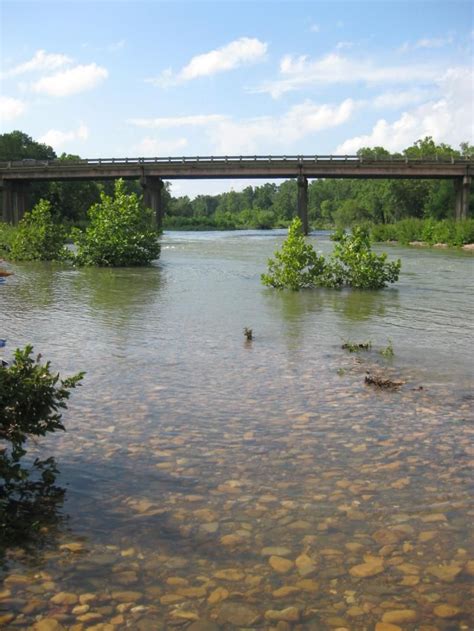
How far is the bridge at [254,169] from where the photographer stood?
236ft

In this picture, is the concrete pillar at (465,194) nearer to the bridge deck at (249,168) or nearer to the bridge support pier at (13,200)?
the bridge deck at (249,168)

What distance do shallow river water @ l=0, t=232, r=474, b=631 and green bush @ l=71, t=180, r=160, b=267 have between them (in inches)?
813

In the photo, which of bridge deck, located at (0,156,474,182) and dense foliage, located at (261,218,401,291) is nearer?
dense foliage, located at (261,218,401,291)

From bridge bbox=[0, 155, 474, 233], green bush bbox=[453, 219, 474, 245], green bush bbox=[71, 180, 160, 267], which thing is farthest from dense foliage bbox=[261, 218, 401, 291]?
bridge bbox=[0, 155, 474, 233]

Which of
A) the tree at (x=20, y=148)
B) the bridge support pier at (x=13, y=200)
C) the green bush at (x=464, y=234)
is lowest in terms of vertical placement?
the green bush at (x=464, y=234)

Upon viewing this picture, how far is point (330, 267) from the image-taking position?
2367 centimetres

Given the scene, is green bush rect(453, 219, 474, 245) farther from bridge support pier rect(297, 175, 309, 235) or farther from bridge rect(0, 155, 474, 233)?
bridge support pier rect(297, 175, 309, 235)

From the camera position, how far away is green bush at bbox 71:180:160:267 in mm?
32812

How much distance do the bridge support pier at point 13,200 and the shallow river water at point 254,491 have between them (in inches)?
2790

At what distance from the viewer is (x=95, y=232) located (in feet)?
108

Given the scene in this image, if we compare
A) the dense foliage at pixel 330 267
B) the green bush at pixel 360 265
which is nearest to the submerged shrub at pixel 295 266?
the dense foliage at pixel 330 267

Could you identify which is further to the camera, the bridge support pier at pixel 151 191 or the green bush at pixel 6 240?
the bridge support pier at pixel 151 191

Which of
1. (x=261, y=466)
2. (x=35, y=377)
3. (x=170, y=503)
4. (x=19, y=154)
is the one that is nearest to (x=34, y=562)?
(x=170, y=503)

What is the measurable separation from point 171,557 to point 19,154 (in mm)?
111121
